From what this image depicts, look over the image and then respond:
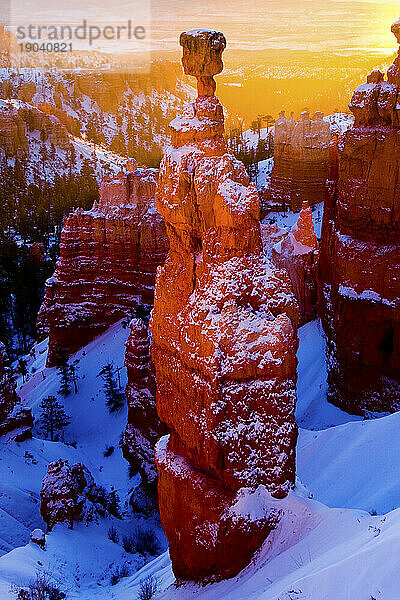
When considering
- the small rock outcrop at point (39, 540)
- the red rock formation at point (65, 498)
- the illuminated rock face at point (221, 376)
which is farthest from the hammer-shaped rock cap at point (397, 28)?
the small rock outcrop at point (39, 540)

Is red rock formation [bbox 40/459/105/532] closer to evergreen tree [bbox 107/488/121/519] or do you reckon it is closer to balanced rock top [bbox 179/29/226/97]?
evergreen tree [bbox 107/488/121/519]

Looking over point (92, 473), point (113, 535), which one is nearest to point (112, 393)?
point (92, 473)

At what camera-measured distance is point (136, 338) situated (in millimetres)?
15836

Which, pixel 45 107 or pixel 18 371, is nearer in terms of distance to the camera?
pixel 18 371

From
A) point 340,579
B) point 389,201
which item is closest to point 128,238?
point 389,201

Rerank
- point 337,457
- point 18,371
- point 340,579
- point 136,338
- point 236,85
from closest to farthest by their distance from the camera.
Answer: point 340,579 → point 337,457 → point 136,338 → point 18,371 → point 236,85

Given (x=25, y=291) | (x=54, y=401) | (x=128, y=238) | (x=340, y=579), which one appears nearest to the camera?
(x=340, y=579)

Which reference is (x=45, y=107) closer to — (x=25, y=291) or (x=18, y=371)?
(x=25, y=291)

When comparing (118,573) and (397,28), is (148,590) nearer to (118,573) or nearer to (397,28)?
(118,573)

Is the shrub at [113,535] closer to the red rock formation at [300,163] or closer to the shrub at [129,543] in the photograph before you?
the shrub at [129,543]

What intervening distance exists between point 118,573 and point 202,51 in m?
9.74

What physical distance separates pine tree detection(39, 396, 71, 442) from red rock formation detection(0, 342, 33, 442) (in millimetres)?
2058

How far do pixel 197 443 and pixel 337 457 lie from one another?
15.2ft

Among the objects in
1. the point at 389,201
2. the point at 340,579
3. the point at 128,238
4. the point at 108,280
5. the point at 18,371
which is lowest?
the point at 18,371
